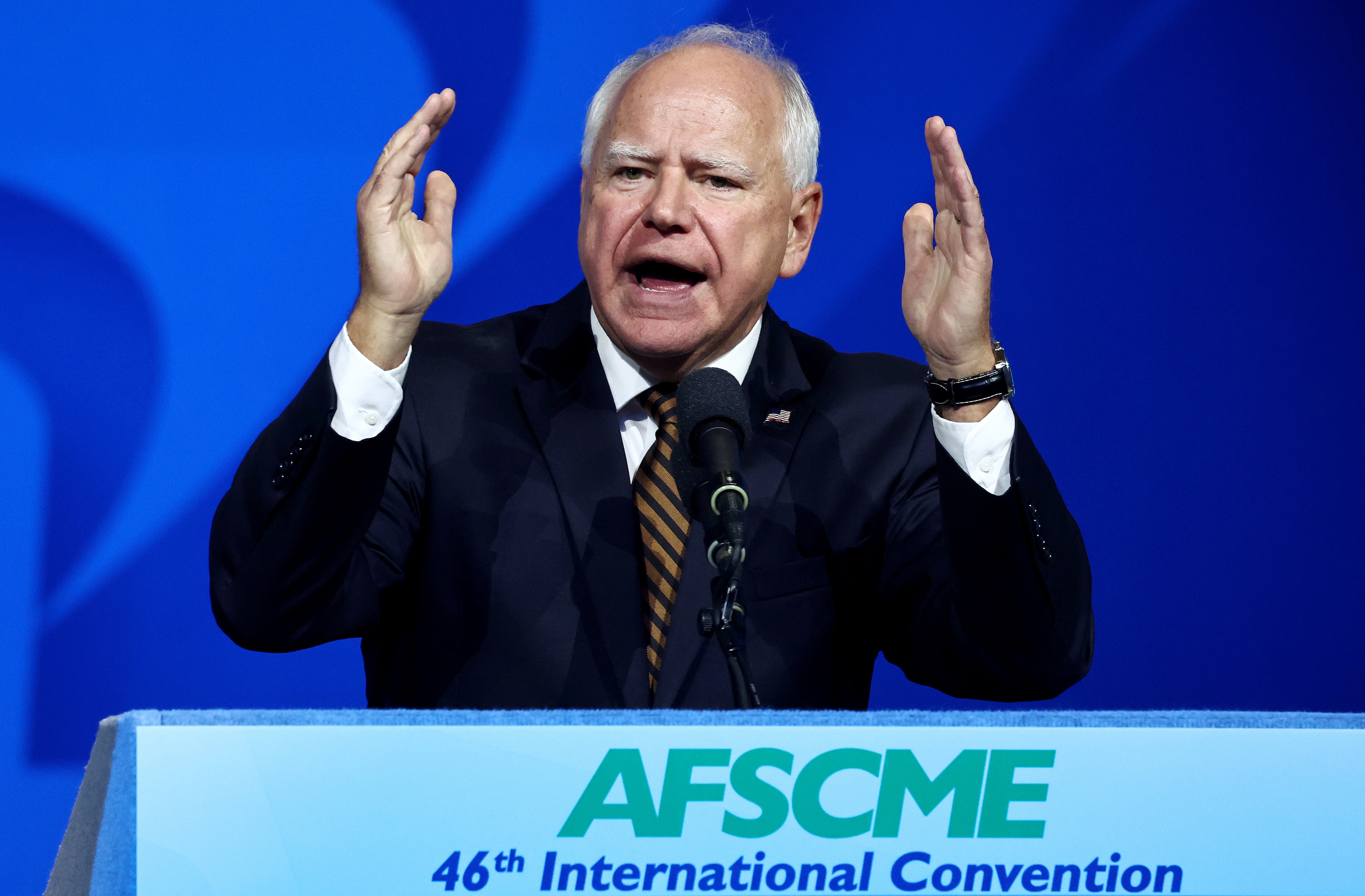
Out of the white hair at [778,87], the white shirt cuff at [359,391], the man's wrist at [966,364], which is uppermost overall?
the white hair at [778,87]

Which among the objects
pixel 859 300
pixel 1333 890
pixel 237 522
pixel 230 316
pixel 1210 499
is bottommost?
pixel 1333 890

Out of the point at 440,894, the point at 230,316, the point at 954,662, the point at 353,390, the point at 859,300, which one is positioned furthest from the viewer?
the point at 859,300

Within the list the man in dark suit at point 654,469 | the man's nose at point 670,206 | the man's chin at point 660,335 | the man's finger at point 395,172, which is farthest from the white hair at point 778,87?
the man's finger at point 395,172

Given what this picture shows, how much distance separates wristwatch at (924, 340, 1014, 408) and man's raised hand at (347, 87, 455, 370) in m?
0.52

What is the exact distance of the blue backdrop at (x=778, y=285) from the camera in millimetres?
2445

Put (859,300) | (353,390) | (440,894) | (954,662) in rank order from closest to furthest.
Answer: (440,894) < (353,390) < (954,662) < (859,300)

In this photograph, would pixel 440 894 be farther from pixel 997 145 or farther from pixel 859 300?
pixel 997 145

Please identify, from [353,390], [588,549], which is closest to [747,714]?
[353,390]

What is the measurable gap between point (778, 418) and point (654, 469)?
0.18 metres

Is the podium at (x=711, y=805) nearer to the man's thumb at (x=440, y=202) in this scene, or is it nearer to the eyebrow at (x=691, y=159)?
the man's thumb at (x=440, y=202)

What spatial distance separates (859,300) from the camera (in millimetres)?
2652

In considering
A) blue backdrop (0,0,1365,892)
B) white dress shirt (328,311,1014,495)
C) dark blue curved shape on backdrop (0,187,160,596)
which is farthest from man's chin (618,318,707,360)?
dark blue curved shape on backdrop (0,187,160,596)

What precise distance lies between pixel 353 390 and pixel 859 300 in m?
1.51

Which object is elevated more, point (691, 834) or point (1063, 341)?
point (1063, 341)
